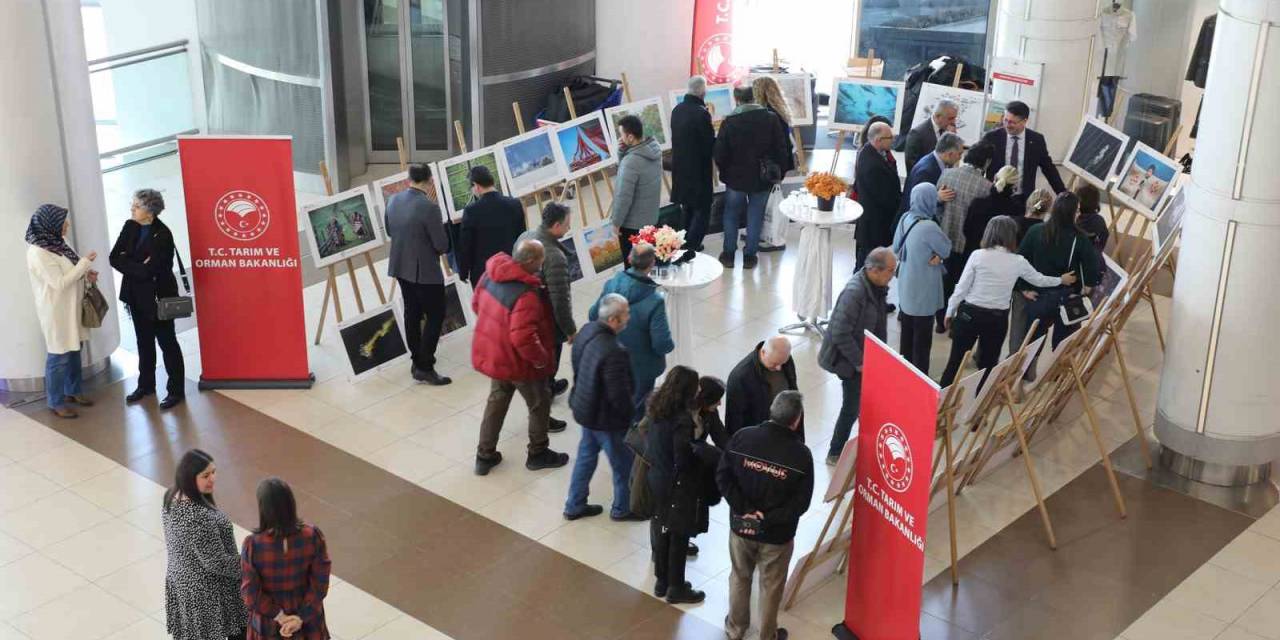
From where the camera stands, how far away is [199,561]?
591 centimetres

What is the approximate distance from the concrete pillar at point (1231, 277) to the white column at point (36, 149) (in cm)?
695

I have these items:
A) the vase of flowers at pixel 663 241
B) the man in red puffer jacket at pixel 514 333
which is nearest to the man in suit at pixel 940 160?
the vase of flowers at pixel 663 241

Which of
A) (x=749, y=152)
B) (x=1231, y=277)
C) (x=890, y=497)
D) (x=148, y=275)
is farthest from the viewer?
(x=749, y=152)

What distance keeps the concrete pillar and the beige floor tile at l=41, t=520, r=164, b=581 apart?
19.8 feet

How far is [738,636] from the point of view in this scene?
695cm

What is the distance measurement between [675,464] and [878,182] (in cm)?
442

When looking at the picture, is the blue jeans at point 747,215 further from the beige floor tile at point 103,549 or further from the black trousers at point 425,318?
the beige floor tile at point 103,549

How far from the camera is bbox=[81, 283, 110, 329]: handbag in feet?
29.6

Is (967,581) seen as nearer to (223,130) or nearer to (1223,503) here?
(1223,503)

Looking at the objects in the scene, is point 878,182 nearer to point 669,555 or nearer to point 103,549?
point 669,555

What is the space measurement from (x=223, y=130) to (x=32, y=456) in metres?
6.40

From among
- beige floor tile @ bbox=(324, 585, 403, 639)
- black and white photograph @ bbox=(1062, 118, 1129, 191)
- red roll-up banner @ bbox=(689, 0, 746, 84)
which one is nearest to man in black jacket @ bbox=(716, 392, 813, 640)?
beige floor tile @ bbox=(324, 585, 403, 639)

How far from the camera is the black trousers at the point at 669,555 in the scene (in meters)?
7.16

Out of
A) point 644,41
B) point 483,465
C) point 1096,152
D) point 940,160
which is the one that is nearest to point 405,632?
point 483,465
